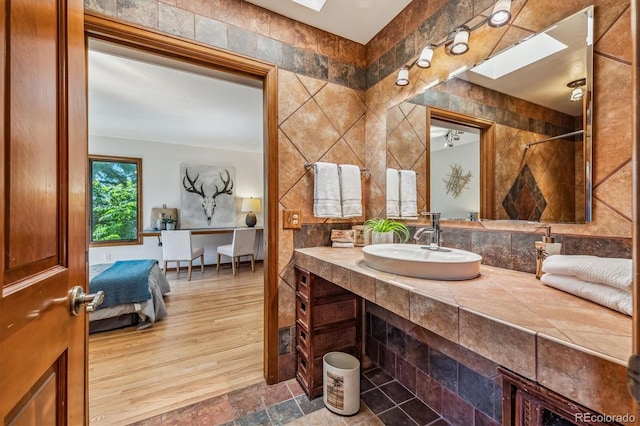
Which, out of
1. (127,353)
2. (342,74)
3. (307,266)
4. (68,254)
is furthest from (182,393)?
(342,74)

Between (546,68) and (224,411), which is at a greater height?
(546,68)

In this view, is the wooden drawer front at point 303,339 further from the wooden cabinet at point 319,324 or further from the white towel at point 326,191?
the white towel at point 326,191

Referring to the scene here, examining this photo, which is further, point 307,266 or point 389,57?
point 389,57

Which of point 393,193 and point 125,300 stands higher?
point 393,193

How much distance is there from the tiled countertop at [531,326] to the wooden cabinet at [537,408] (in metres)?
0.02

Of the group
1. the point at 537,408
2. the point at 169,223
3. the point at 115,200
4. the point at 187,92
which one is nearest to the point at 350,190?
the point at 537,408

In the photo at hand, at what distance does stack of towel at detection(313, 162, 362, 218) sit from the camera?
1.78 meters

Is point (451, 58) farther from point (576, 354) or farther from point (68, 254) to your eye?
point (68, 254)

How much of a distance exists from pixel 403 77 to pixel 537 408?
1.67 meters

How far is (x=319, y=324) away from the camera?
1.61 meters

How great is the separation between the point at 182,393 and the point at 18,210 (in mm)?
1638

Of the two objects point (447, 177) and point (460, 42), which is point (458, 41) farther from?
point (447, 177)

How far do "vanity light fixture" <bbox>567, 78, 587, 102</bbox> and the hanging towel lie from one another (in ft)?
3.03

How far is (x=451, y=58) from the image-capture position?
1.44 m
